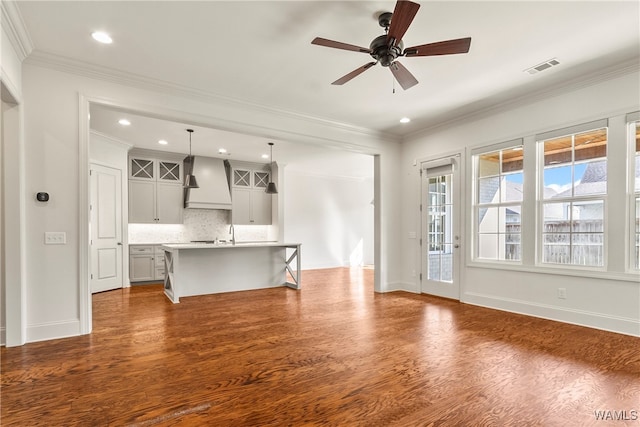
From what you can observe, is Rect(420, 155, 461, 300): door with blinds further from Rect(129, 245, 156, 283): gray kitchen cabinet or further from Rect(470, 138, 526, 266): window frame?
Rect(129, 245, 156, 283): gray kitchen cabinet

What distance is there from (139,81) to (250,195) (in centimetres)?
463

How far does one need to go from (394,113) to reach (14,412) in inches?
195

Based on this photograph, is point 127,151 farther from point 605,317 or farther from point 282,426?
point 605,317

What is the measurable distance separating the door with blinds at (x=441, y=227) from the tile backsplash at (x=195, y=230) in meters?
4.64

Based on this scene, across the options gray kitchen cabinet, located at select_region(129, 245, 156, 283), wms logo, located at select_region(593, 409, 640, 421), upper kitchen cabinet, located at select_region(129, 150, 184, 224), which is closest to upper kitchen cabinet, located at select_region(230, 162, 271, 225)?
upper kitchen cabinet, located at select_region(129, 150, 184, 224)

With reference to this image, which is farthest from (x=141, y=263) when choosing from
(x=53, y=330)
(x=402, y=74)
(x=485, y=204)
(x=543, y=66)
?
(x=543, y=66)

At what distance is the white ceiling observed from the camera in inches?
101

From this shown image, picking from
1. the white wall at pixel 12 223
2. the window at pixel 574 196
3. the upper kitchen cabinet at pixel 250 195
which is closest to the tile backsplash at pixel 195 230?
the upper kitchen cabinet at pixel 250 195

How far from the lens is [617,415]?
195cm

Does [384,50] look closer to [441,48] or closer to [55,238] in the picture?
[441,48]

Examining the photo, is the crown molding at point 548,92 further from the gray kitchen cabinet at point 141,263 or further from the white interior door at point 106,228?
the gray kitchen cabinet at point 141,263

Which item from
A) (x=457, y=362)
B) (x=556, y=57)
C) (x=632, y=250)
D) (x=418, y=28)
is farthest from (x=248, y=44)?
(x=632, y=250)

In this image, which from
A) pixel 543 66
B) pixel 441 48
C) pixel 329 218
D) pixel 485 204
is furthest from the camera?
pixel 329 218

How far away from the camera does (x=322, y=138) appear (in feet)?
16.9
